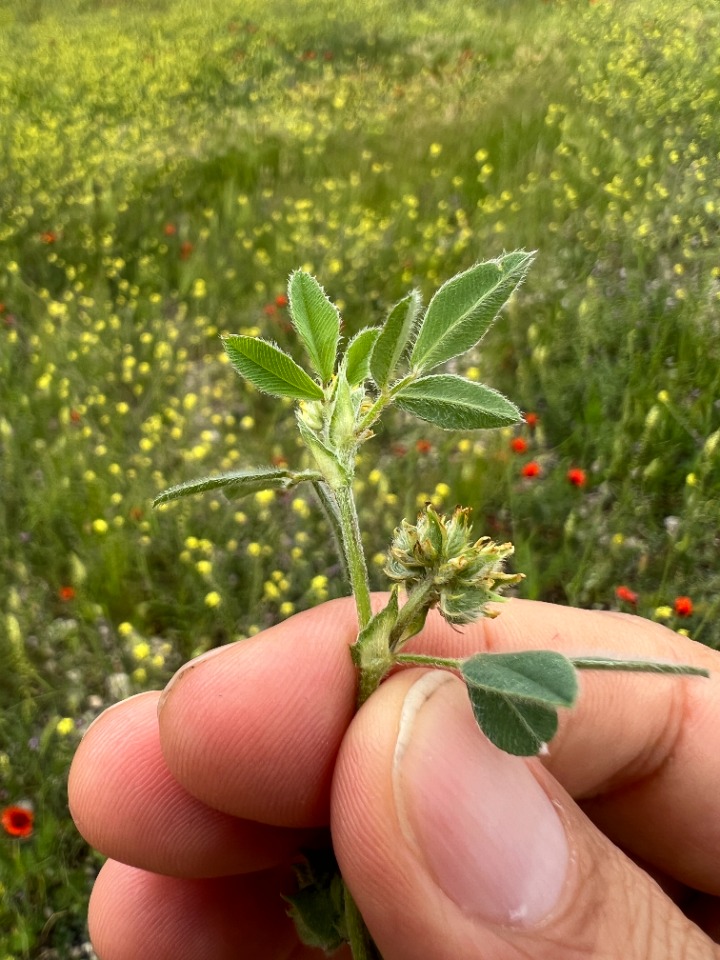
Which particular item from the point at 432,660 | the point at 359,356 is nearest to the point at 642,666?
the point at 432,660

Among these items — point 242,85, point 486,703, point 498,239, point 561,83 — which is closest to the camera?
point 486,703

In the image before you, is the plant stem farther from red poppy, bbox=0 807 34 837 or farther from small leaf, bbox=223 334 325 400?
red poppy, bbox=0 807 34 837

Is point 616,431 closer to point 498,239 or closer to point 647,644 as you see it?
point 647,644

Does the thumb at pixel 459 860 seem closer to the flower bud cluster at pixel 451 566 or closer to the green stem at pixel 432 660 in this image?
the green stem at pixel 432 660

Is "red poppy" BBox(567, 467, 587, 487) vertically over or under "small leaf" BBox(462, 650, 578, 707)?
under

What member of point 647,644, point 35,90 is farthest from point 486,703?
point 35,90

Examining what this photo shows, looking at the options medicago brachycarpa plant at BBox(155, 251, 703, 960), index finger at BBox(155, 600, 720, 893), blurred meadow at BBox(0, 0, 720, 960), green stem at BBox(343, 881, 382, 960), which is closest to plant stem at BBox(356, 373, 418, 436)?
medicago brachycarpa plant at BBox(155, 251, 703, 960)
